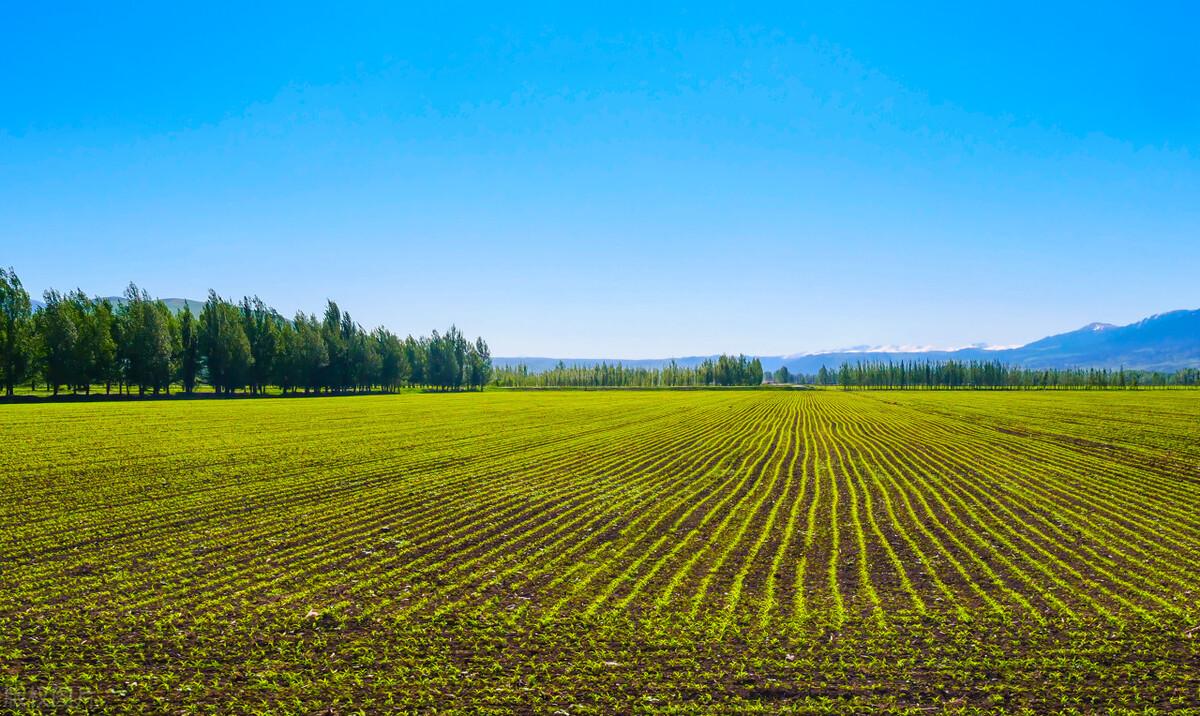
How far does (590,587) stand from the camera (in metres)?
11.6

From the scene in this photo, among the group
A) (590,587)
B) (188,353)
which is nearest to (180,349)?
(188,353)

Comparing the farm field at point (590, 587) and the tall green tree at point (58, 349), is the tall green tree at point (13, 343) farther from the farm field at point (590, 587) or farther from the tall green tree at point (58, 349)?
the farm field at point (590, 587)

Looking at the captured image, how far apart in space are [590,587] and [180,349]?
108 metres

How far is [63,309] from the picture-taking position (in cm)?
8300

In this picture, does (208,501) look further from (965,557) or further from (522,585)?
(965,557)

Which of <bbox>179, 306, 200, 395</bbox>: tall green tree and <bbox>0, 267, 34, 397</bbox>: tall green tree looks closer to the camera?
<bbox>0, 267, 34, 397</bbox>: tall green tree

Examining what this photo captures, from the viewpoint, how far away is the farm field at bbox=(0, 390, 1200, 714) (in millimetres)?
7922

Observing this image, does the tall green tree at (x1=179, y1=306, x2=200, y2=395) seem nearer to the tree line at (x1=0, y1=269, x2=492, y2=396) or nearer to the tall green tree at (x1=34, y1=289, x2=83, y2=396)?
the tree line at (x1=0, y1=269, x2=492, y2=396)

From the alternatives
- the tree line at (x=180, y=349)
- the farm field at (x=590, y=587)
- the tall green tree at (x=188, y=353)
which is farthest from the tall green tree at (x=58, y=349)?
the farm field at (x=590, y=587)

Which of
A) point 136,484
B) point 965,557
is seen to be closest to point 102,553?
point 136,484

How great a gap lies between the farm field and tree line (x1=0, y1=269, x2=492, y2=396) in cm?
6986

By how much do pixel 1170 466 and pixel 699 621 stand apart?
29.0 meters

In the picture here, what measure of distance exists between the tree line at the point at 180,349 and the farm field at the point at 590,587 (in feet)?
229

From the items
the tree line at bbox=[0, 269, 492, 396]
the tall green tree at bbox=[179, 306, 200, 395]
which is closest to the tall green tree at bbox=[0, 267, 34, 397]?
the tree line at bbox=[0, 269, 492, 396]
